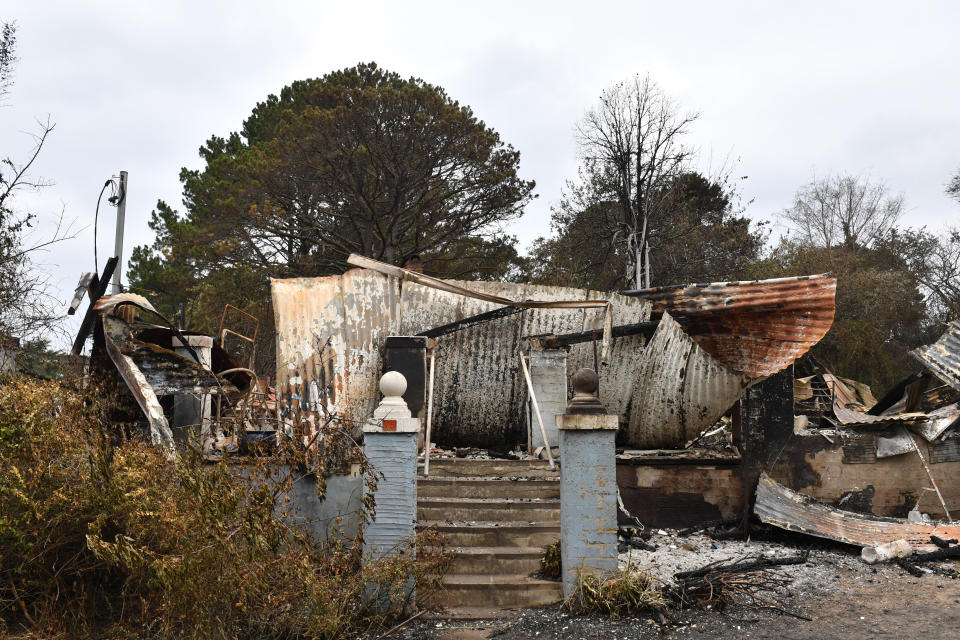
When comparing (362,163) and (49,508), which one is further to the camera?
(362,163)

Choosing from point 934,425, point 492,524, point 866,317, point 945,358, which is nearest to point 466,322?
point 492,524

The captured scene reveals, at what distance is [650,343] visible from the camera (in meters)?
9.07

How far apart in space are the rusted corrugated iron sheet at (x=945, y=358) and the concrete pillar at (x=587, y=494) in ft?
21.2

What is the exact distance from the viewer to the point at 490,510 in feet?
22.2

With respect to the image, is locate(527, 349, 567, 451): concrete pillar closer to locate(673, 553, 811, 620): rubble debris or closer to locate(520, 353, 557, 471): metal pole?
locate(520, 353, 557, 471): metal pole

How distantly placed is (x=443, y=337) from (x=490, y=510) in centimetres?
317

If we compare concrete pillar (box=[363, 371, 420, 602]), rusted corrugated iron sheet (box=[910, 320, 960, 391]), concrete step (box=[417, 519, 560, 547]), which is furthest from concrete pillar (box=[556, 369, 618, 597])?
rusted corrugated iron sheet (box=[910, 320, 960, 391])

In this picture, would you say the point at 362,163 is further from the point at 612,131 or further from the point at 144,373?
the point at 144,373

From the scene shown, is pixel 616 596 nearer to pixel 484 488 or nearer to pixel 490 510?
pixel 490 510

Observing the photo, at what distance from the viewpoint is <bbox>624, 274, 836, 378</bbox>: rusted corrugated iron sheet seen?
29.2ft

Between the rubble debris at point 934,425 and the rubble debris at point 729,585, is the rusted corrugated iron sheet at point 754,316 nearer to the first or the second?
the rubble debris at point 934,425

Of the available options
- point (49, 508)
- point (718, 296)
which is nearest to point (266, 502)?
point (49, 508)

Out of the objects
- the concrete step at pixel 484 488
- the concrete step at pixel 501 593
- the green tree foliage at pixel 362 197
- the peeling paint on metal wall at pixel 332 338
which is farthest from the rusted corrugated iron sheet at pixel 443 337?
the green tree foliage at pixel 362 197

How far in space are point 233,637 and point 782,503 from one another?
18.8 feet
